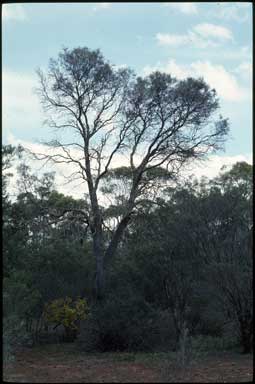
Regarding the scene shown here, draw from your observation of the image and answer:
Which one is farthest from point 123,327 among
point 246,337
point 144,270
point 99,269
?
point 99,269

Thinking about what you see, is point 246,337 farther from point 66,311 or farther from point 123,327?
point 66,311

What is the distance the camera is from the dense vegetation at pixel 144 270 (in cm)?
1238

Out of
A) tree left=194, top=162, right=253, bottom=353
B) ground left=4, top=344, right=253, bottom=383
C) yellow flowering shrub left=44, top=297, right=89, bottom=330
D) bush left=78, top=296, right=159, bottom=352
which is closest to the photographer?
ground left=4, top=344, right=253, bottom=383

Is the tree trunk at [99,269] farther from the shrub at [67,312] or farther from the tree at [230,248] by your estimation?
the tree at [230,248]

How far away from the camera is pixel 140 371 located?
31.3 feet

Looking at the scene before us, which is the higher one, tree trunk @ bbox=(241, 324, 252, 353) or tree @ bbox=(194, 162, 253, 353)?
tree @ bbox=(194, 162, 253, 353)

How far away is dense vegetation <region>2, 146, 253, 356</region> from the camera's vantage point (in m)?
12.4

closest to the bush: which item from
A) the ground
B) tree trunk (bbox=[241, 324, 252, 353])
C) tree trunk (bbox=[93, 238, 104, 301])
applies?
the ground

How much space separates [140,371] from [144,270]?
682 cm

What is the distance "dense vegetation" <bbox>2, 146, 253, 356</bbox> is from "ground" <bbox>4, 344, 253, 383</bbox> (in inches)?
26.0

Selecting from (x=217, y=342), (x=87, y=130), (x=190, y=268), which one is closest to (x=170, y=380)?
(x=190, y=268)

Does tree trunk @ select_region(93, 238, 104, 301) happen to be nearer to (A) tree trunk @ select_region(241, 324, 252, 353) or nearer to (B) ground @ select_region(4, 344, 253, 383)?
(B) ground @ select_region(4, 344, 253, 383)

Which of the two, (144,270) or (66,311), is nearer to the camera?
(144,270)

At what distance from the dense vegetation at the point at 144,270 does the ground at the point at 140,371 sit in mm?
660
